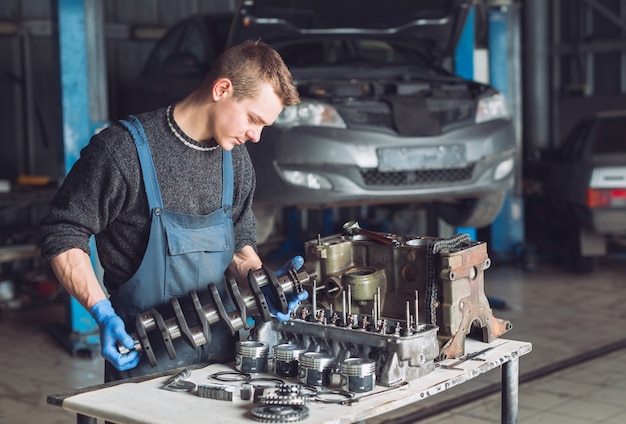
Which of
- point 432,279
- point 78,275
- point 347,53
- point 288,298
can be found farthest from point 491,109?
point 78,275

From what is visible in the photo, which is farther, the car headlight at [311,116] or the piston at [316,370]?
the car headlight at [311,116]

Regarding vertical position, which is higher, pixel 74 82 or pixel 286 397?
pixel 74 82

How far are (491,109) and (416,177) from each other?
0.71 metres

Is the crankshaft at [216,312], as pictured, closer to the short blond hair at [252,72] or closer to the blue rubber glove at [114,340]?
the blue rubber glove at [114,340]

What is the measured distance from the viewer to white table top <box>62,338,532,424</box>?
191 cm

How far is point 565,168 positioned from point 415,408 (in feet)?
12.3

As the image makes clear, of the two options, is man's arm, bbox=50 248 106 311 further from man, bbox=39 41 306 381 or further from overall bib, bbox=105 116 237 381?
overall bib, bbox=105 116 237 381

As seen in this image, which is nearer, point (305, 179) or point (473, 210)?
point (305, 179)

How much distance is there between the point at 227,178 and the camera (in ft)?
8.18

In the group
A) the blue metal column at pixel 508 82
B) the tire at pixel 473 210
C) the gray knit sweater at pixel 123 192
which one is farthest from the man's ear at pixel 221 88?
the blue metal column at pixel 508 82

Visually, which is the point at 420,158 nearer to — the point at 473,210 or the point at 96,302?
the point at 473,210

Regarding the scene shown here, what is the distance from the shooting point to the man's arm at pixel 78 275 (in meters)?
2.21

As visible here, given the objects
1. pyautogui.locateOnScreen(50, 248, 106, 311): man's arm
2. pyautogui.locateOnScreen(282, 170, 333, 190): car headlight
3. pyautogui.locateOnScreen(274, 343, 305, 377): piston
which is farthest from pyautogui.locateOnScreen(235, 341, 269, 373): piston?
pyautogui.locateOnScreen(282, 170, 333, 190): car headlight

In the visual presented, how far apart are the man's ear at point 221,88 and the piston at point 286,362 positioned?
0.64 m
